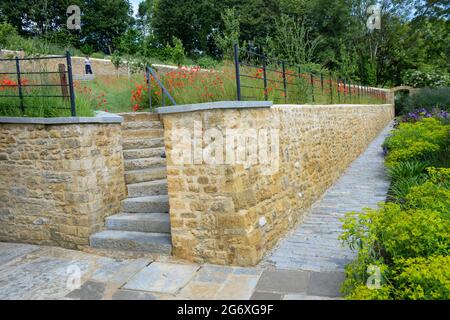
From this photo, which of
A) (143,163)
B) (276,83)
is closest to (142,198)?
(143,163)

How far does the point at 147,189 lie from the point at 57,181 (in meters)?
1.28

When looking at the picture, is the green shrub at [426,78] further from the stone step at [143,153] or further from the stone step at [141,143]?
the stone step at [143,153]

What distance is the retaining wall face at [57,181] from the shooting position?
201 inches

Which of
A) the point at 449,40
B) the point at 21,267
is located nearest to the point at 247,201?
the point at 21,267

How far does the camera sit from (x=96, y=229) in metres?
5.27

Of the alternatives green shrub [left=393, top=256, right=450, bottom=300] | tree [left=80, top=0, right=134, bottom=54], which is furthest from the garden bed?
tree [left=80, top=0, right=134, bottom=54]

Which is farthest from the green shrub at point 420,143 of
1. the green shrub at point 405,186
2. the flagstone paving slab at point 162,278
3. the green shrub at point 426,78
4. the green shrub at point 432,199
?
the green shrub at point 426,78

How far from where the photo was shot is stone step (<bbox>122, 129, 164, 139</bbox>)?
6.79m

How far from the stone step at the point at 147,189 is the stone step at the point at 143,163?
409 millimetres

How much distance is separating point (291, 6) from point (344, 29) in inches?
185

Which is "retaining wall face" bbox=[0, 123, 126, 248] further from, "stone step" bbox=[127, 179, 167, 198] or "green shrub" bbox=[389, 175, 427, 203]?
"green shrub" bbox=[389, 175, 427, 203]

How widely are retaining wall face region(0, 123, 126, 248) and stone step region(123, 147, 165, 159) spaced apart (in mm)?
577
